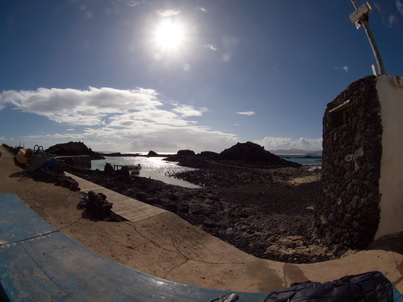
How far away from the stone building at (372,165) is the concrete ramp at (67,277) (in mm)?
2646

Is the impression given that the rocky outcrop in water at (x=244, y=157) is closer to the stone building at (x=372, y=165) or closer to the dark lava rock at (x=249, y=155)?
the dark lava rock at (x=249, y=155)

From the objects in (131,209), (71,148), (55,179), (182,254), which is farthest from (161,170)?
(182,254)

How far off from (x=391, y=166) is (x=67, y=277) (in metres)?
5.54

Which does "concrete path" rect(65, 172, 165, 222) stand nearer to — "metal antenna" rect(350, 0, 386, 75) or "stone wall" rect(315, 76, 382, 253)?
"stone wall" rect(315, 76, 382, 253)

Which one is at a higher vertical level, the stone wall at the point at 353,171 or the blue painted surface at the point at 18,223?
the stone wall at the point at 353,171

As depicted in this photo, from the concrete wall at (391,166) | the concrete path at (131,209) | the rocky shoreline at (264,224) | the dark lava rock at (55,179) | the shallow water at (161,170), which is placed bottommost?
the shallow water at (161,170)

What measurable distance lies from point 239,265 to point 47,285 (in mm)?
3276

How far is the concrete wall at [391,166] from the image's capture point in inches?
156

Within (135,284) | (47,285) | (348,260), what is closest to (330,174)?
(348,260)

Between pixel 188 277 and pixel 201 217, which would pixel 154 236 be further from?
pixel 201 217

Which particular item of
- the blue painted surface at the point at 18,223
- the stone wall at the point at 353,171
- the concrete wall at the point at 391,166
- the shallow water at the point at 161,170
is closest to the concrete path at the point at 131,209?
the blue painted surface at the point at 18,223

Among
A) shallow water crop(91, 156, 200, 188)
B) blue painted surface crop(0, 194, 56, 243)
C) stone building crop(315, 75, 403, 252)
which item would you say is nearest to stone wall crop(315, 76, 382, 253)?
stone building crop(315, 75, 403, 252)

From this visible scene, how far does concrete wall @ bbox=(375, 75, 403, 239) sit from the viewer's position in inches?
156

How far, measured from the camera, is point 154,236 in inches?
207
